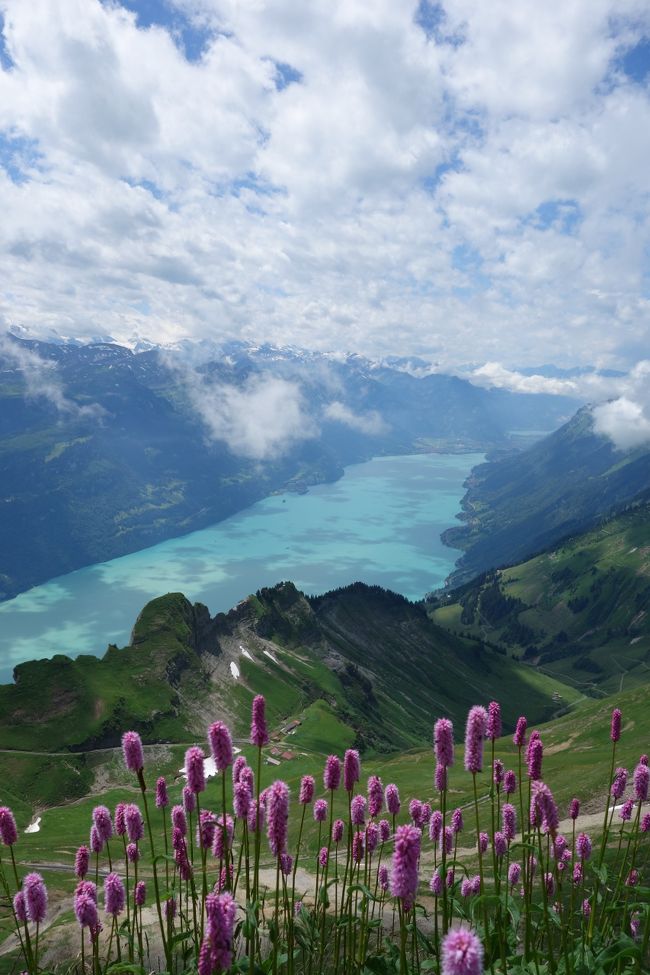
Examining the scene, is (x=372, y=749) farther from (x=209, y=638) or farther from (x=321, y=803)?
(x=321, y=803)

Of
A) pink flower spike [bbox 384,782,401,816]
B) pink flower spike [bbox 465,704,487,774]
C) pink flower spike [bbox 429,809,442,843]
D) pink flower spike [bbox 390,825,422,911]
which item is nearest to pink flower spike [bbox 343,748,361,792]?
pink flower spike [bbox 384,782,401,816]

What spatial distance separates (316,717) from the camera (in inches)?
6599

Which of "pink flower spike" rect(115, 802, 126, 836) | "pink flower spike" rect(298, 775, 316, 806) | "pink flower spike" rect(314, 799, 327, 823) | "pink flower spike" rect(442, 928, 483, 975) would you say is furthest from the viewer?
"pink flower spike" rect(314, 799, 327, 823)

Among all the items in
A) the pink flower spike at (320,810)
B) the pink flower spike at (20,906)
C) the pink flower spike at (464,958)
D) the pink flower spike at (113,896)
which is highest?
the pink flower spike at (464,958)

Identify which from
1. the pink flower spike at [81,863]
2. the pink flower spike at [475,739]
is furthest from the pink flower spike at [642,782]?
the pink flower spike at [81,863]

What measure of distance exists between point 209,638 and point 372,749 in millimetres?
66123

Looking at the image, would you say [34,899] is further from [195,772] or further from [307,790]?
[307,790]

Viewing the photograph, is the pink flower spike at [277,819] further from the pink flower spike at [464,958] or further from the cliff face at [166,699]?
the cliff face at [166,699]

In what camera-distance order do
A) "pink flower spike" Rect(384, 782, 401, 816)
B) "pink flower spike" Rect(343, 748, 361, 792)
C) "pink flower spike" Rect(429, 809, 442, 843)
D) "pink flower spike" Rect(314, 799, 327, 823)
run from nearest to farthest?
"pink flower spike" Rect(343, 748, 361, 792) → "pink flower spike" Rect(384, 782, 401, 816) → "pink flower spike" Rect(429, 809, 442, 843) → "pink flower spike" Rect(314, 799, 327, 823)

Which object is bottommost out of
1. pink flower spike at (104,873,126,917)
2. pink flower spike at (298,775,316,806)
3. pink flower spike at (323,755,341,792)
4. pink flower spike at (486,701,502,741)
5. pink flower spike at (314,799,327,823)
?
pink flower spike at (104,873,126,917)

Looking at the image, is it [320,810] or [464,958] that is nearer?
[464,958]

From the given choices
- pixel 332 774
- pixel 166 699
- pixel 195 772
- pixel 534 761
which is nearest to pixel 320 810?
pixel 332 774

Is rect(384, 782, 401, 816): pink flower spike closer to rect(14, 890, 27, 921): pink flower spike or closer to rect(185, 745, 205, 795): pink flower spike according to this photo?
rect(185, 745, 205, 795): pink flower spike

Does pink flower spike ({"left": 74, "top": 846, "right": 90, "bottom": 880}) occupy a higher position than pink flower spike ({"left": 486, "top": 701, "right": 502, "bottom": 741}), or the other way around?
pink flower spike ({"left": 486, "top": 701, "right": 502, "bottom": 741})
